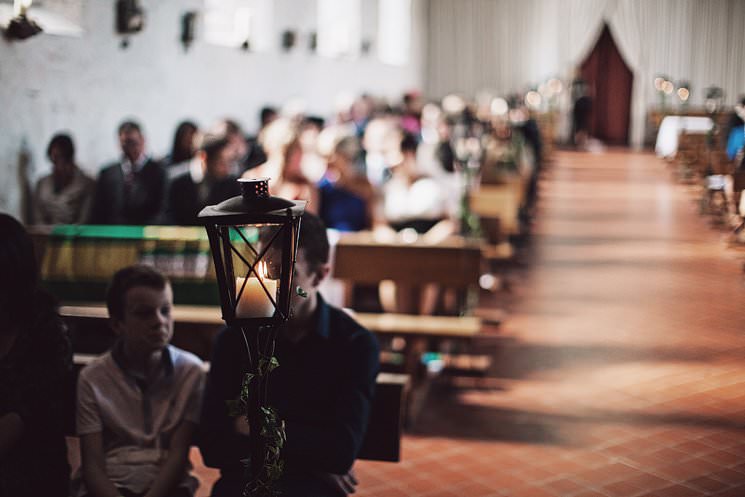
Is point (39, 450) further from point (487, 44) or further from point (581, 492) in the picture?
point (487, 44)

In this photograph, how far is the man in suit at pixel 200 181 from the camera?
6.64 meters

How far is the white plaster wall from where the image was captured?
724 cm

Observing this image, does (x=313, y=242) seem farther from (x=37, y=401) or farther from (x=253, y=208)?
(x=37, y=401)

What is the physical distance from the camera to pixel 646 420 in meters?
2.96

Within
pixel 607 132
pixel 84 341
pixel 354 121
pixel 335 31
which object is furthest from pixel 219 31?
pixel 84 341

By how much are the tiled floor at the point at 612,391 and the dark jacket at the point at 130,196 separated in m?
2.66

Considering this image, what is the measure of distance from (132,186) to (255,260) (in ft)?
18.9

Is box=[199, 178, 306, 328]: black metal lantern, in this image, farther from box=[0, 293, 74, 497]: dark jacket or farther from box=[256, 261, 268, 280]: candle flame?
box=[0, 293, 74, 497]: dark jacket

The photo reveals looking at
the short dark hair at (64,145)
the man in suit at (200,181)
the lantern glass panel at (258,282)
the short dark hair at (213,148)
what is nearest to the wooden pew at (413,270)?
the man in suit at (200,181)

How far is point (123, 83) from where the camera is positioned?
909 cm

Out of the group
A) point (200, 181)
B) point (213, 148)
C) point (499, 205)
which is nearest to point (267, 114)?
point (499, 205)

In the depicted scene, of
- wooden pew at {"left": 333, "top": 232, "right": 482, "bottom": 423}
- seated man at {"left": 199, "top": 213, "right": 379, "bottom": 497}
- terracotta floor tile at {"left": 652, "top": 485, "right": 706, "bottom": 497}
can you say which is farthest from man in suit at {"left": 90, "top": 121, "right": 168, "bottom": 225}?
terracotta floor tile at {"left": 652, "top": 485, "right": 706, "bottom": 497}

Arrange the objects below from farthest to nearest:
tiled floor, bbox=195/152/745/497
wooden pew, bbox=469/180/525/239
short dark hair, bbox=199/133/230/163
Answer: wooden pew, bbox=469/180/525/239
short dark hair, bbox=199/133/230/163
tiled floor, bbox=195/152/745/497

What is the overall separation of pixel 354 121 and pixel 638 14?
11580mm
